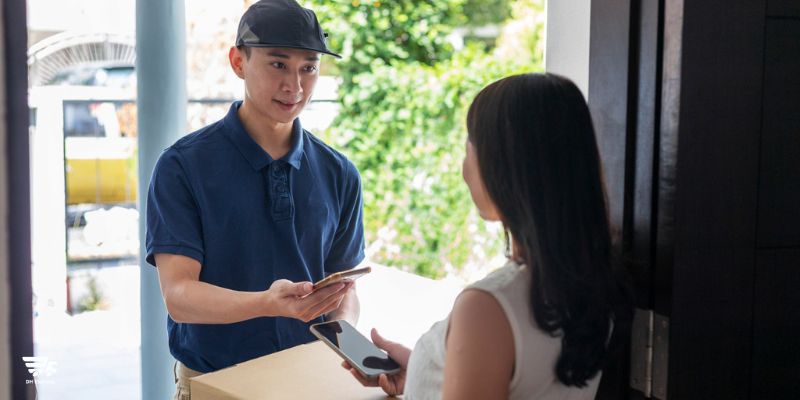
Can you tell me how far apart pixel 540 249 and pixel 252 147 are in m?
1.14

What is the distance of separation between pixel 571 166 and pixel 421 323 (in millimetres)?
2765

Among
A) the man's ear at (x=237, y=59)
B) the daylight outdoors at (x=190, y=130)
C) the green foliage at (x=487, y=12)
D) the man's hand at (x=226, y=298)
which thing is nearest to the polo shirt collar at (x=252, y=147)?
the man's ear at (x=237, y=59)

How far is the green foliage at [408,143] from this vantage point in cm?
669

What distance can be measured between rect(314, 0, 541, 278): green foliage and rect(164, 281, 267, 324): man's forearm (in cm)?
461

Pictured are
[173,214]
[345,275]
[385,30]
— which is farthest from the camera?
[385,30]

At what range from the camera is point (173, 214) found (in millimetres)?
2121

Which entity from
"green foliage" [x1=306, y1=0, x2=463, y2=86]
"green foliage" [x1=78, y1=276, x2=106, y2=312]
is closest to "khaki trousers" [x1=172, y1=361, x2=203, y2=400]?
"green foliage" [x1=78, y1=276, x2=106, y2=312]

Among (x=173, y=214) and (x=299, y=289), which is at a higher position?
(x=173, y=214)

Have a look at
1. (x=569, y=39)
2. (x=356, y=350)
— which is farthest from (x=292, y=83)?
(x=356, y=350)

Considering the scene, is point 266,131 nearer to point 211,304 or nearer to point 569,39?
point 211,304

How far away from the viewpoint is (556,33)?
1896 millimetres

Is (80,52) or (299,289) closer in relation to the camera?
(299,289)

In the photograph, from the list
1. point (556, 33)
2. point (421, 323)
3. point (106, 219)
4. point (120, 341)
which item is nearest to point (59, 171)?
point (106, 219)

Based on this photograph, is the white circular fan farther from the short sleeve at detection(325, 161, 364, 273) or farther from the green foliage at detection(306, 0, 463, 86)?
the short sleeve at detection(325, 161, 364, 273)
